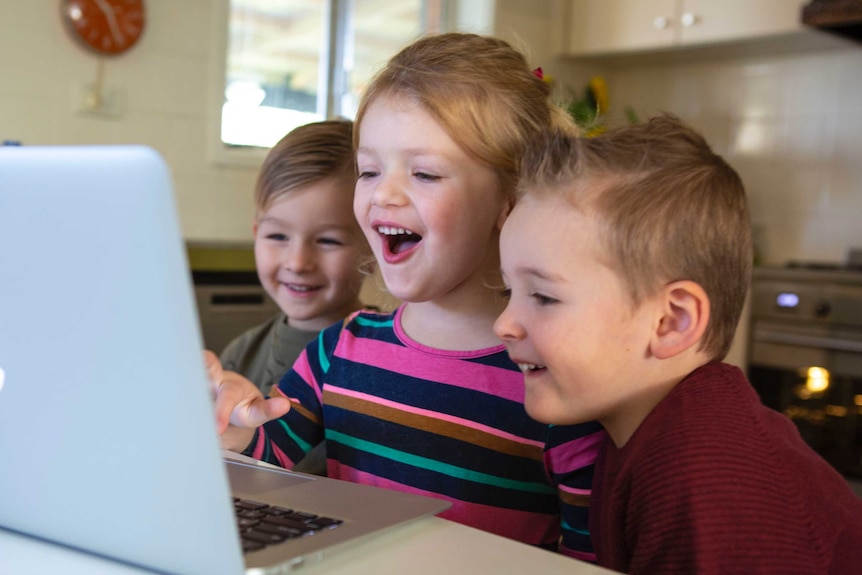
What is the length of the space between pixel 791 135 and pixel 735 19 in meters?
0.53

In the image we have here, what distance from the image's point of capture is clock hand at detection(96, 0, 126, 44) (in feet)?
9.93

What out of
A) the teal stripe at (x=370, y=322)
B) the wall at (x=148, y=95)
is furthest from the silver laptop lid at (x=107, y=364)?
the wall at (x=148, y=95)

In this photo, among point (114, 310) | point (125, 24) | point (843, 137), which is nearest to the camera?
point (114, 310)

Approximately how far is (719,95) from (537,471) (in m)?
3.19

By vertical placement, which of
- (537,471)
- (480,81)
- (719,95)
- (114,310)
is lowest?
(537,471)

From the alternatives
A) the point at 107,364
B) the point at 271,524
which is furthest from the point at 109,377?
the point at 271,524

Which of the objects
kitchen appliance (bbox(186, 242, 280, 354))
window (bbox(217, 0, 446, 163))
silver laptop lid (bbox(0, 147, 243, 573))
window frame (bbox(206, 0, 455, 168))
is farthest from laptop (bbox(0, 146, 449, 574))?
window (bbox(217, 0, 446, 163))

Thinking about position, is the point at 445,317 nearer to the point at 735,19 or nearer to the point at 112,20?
the point at 112,20

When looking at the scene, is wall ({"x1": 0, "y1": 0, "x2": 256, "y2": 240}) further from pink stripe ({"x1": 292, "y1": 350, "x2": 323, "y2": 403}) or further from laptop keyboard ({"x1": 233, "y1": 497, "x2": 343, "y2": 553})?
laptop keyboard ({"x1": 233, "y1": 497, "x2": 343, "y2": 553})

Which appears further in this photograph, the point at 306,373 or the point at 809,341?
the point at 809,341

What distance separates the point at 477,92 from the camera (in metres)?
1.13

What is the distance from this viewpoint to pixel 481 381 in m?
1.11

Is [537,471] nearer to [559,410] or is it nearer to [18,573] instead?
[559,410]

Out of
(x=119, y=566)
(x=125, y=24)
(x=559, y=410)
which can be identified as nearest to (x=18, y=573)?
(x=119, y=566)
